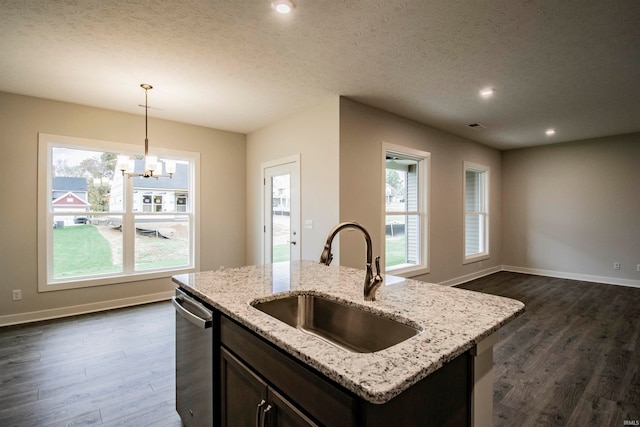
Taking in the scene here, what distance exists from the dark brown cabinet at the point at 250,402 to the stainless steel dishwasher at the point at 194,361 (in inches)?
5.6

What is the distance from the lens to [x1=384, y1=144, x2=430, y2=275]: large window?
183 inches

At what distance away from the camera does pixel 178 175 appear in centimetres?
491

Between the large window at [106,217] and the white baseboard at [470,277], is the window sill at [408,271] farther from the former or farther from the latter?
the large window at [106,217]

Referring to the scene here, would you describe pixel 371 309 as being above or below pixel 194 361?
above

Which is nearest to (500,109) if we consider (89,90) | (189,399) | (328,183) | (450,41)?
(450,41)

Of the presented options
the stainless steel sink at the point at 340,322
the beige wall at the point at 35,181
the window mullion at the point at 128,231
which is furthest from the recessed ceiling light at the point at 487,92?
the window mullion at the point at 128,231

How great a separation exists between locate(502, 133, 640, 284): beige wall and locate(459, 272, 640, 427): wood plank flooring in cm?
134

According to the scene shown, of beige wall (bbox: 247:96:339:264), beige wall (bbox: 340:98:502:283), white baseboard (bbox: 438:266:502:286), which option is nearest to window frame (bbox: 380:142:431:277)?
beige wall (bbox: 340:98:502:283)

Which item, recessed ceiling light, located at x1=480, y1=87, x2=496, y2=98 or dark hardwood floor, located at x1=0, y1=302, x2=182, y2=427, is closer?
dark hardwood floor, located at x1=0, y1=302, x2=182, y2=427

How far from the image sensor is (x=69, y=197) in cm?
403

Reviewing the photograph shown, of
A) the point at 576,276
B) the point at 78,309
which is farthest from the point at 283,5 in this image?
the point at 576,276

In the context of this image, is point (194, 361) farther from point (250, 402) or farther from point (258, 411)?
point (258, 411)

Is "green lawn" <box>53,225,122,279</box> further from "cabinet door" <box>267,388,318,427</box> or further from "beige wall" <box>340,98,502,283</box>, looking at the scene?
"cabinet door" <box>267,388,318,427</box>

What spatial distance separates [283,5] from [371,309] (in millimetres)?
2037
